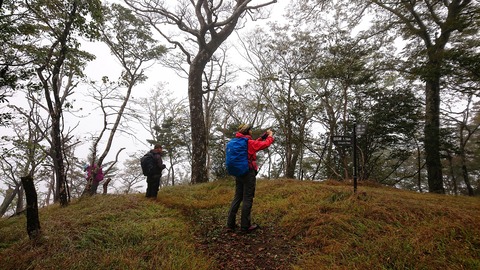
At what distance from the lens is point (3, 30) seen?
3645 millimetres

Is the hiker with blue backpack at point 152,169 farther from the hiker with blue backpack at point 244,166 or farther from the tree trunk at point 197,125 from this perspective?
the hiker with blue backpack at point 244,166

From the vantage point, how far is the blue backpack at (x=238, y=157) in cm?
348

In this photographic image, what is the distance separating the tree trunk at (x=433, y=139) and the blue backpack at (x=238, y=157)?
30.1 ft

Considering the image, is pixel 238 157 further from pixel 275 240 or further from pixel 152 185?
pixel 152 185

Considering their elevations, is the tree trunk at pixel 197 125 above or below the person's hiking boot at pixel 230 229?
above

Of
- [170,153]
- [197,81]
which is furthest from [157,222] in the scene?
[170,153]

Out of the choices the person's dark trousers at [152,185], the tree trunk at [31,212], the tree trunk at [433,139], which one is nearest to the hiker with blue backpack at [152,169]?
the person's dark trousers at [152,185]

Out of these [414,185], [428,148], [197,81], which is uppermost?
[197,81]

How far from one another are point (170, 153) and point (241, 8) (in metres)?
14.2

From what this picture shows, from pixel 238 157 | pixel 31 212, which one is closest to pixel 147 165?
pixel 31 212

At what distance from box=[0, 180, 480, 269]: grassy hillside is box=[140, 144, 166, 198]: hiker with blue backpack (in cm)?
146

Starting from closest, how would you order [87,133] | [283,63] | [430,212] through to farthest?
[430,212] < [87,133] < [283,63]

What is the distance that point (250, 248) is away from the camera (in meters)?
3.06

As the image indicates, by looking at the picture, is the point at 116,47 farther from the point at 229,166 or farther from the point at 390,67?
the point at 390,67
